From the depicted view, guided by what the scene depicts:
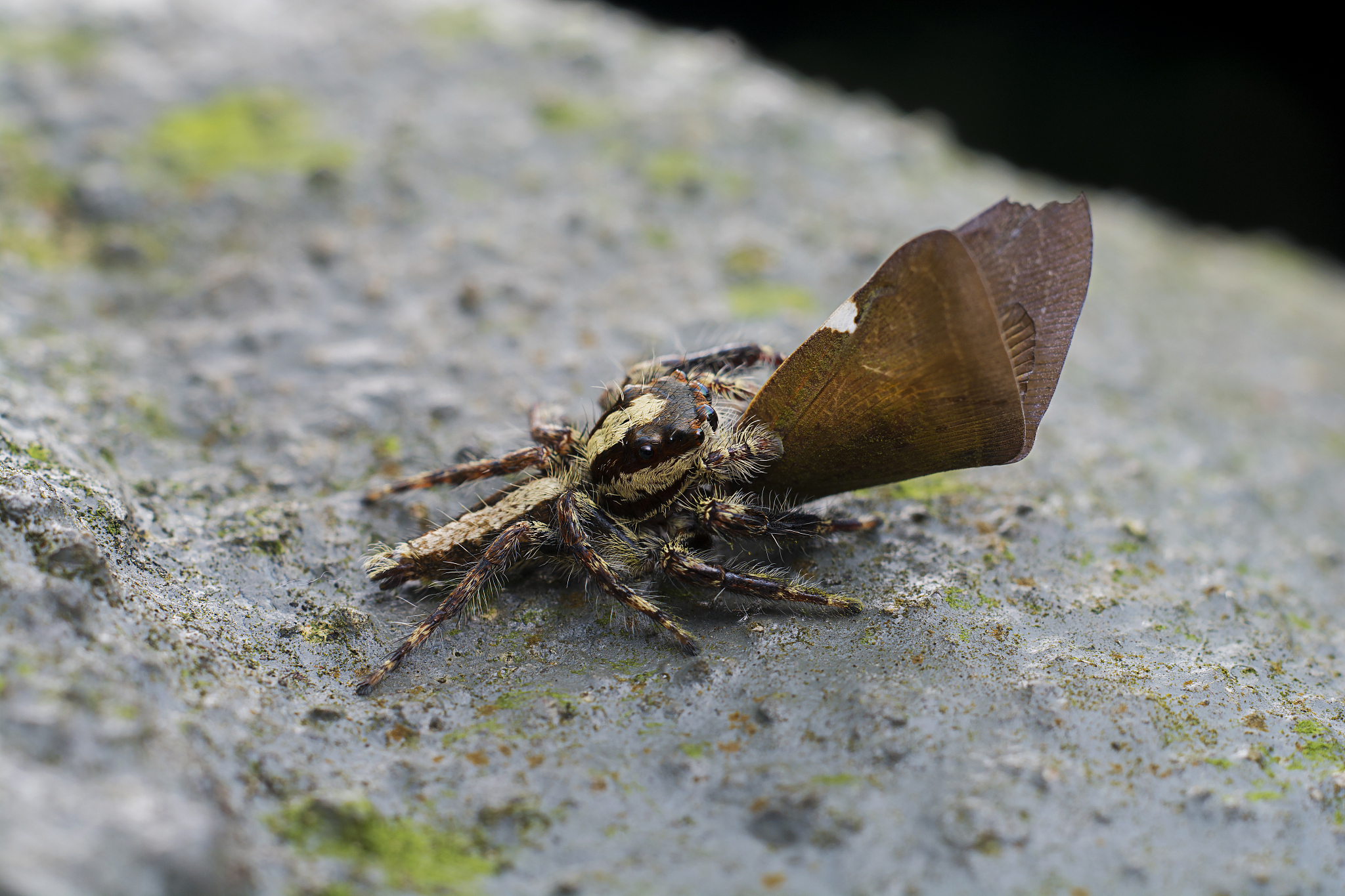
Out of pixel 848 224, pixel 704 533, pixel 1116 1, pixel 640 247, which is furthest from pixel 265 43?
pixel 1116 1

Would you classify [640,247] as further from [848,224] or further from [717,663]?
[717,663]

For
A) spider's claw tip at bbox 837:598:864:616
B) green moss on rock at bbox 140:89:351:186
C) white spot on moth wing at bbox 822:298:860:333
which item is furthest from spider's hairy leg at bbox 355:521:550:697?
green moss on rock at bbox 140:89:351:186

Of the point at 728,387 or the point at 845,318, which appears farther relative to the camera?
the point at 728,387

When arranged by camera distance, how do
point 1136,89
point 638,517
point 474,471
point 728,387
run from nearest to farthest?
point 638,517
point 728,387
point 474,471
point 1136,89

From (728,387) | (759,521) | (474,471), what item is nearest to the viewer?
(759,521)

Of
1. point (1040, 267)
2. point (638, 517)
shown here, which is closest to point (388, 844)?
point (638, 517)

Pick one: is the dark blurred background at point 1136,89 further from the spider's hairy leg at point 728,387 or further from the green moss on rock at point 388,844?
the green moss on rock at point 388,844

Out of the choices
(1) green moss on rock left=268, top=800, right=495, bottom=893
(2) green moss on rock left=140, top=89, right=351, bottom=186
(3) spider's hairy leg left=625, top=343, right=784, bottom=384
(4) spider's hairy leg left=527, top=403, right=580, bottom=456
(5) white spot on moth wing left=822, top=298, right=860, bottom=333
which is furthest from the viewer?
(2) green moss on rock left=140, top=89, right=351, bottom=186

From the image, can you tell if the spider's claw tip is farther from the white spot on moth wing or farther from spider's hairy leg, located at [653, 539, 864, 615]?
the white spot on moth wing

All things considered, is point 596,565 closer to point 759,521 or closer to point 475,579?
point 475,579
